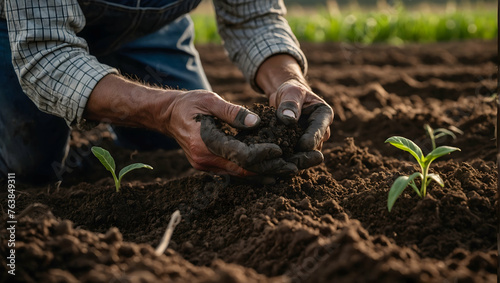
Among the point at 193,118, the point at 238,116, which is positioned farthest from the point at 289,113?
the point at 193,118

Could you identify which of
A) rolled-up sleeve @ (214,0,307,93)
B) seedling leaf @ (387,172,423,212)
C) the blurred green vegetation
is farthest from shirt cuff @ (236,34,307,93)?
the blurred green vegetation

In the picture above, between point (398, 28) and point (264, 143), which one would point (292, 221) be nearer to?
point (264, 143)

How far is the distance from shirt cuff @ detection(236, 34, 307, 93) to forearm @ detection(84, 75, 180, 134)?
25.4 inches

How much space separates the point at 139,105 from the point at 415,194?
1027 millimetres

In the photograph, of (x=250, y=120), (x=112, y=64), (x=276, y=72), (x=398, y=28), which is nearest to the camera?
(x=250, y=120)

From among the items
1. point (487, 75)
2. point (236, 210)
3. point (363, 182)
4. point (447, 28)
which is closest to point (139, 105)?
point (236, 210)

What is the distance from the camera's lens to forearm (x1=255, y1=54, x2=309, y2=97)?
6.92ft

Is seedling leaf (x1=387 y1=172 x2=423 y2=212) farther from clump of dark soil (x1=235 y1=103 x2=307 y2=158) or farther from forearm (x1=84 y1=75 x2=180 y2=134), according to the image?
forearm (x1=84 y1=75 x2=180 y2=134)

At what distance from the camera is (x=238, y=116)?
158 centimetres

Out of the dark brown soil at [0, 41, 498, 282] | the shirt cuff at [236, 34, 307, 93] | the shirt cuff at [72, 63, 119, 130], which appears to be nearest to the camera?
the dark brown soil at [0, 41, 498, 282]

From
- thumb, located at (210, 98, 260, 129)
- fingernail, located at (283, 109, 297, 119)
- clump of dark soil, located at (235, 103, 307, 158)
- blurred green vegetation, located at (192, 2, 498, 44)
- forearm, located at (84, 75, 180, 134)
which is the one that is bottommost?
blurred green vegetation, located at (192, 2, 498, 44)

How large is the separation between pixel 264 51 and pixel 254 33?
178mm

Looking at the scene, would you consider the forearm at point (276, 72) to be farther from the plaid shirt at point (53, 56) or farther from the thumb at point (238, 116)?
the plaid shirt at point (53, 56)

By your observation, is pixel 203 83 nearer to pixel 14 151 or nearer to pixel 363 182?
pixel 14 151
